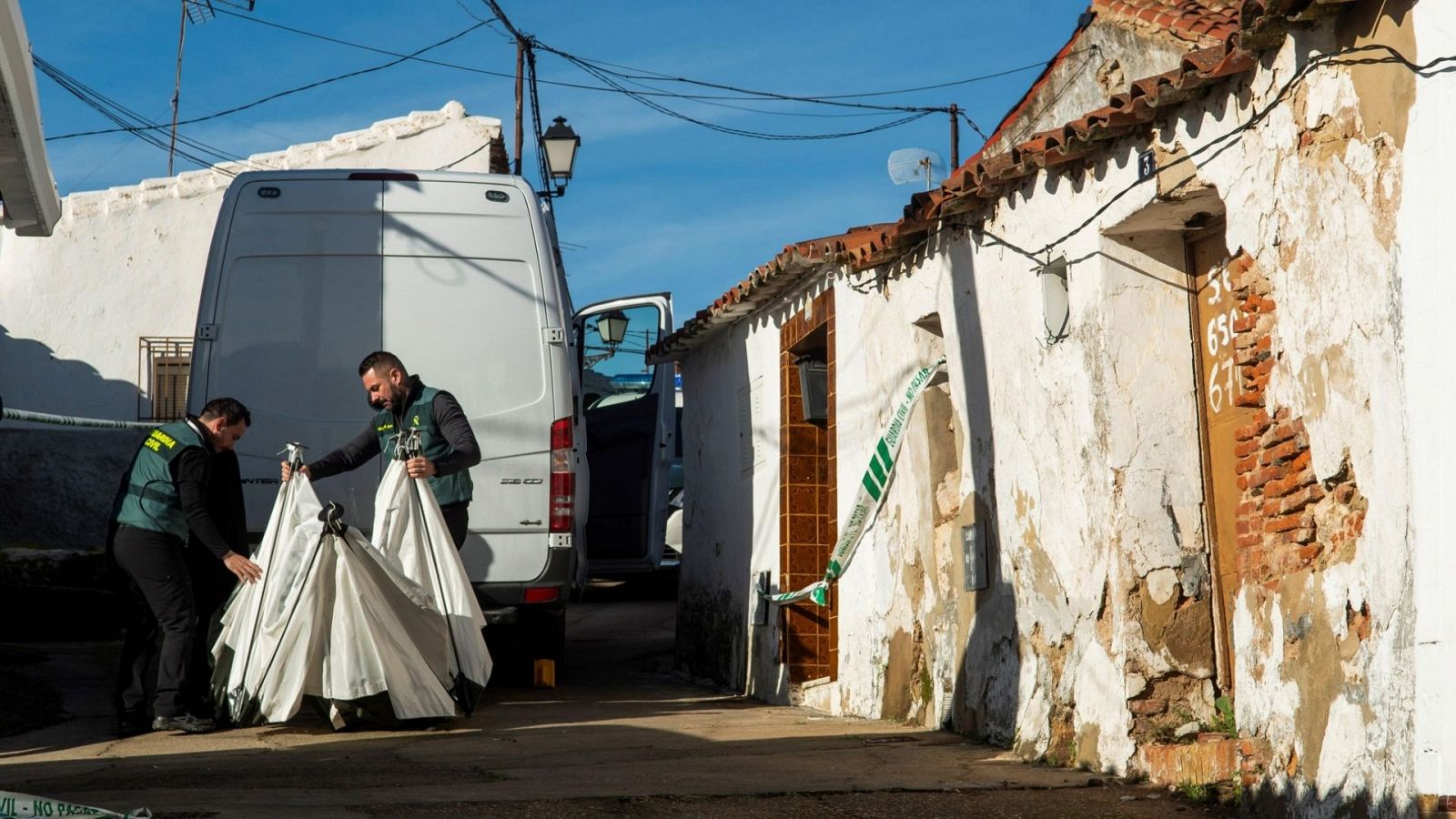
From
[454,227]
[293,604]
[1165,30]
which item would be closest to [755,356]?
[454,227]

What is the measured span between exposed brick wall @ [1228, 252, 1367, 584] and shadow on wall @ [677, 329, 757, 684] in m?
4.79

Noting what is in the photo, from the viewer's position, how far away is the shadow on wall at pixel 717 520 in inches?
415

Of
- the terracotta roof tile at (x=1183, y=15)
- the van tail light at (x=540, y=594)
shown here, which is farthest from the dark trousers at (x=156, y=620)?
the terracotta roof tile at (x=1183, y=15)

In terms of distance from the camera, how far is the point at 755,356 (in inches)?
414

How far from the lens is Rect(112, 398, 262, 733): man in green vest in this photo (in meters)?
6.97

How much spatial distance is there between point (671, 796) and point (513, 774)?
2.71 ft

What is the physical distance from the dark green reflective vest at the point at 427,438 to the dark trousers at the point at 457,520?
28 millimetres

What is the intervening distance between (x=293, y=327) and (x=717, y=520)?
4.02 m

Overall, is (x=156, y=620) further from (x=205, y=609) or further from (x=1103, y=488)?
(x=1103, y=488)

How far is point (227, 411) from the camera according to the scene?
7.23 meters

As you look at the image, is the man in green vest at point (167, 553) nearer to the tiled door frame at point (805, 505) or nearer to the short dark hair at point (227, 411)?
the short dark hair at point (227, 411)

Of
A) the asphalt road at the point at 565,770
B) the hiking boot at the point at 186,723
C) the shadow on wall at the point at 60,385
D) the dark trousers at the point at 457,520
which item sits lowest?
the asphalt road at the point at 565,770

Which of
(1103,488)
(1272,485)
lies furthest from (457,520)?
(1272,485)

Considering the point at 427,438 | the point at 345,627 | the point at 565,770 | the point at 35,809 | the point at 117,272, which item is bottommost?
the point at 565,770
